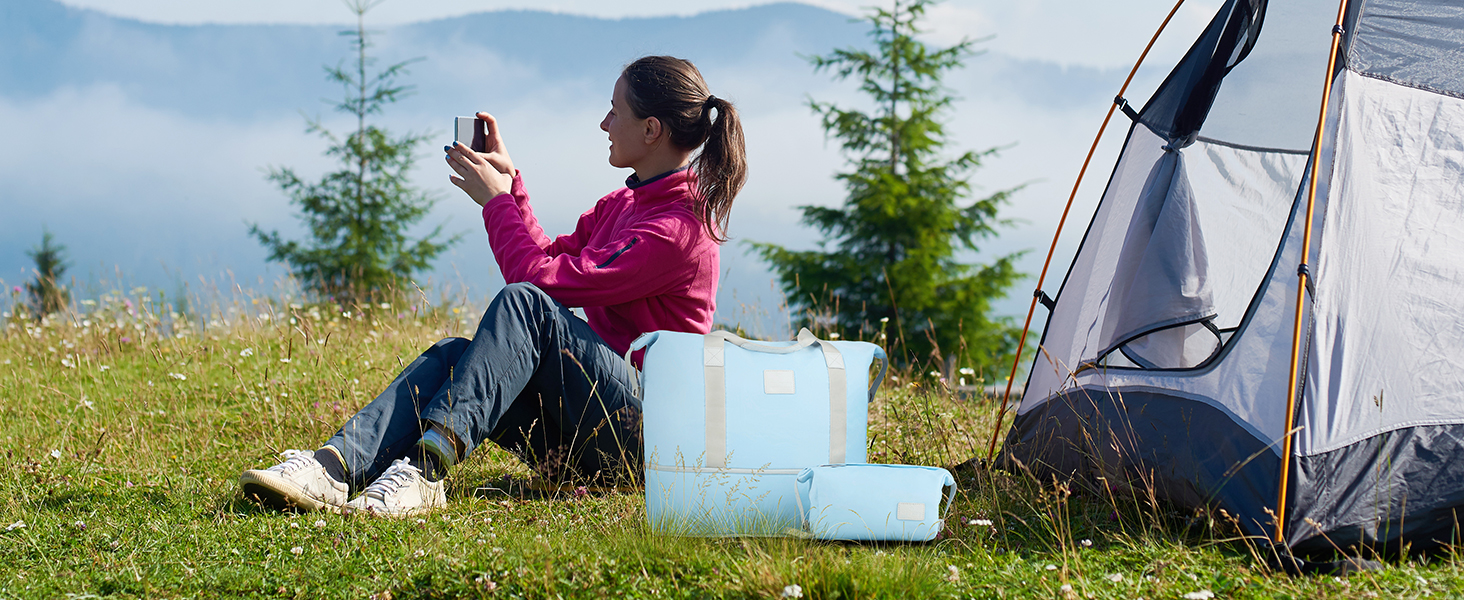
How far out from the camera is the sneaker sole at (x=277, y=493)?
2.58 metres

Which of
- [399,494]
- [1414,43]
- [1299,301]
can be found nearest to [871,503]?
[1299,301]

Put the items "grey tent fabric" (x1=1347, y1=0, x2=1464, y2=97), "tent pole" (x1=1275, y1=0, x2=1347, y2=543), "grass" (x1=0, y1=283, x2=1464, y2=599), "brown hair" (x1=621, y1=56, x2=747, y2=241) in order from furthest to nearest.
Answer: "brown hair" (x1=621, y1=56, x2=747, y2=241)
"grey tent fabric" (x1=1347, y1=0, x2=1464, y2=97)
"tent pole" (x1=1275, y1=0, x2=1347, y2=543)
"grass" (x1=0, y1=283, x2=1464, y2=599)

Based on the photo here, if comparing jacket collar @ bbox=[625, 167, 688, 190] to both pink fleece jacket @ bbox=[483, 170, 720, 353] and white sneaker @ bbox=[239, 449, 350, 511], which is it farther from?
white sneaker @ bbox=[239, 449, 350, 511]

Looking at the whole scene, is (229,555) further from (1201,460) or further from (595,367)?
(1201,460)

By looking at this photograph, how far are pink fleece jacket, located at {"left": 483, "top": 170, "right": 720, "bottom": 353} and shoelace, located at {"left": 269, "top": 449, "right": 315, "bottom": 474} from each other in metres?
0.80

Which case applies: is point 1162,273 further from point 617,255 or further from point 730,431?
point 617,255

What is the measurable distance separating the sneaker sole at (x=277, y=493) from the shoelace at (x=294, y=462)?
0.15 ft

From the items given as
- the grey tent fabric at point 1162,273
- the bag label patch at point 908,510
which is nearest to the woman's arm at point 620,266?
the bag label patch at point 908,510

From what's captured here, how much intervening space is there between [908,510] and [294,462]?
173 cm

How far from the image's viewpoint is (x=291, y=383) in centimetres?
461

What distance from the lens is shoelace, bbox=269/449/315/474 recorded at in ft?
8.65

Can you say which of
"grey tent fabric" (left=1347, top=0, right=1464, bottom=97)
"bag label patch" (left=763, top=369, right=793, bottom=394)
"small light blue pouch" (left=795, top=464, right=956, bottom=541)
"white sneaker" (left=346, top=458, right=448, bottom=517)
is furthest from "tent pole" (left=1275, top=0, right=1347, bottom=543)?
"white sneaker" (left=346, top=458, right=448, bottom=517)

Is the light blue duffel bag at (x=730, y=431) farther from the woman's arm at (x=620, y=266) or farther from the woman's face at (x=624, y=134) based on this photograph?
the woman's face at (x=624, y=134)

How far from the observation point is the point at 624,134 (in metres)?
3.03
